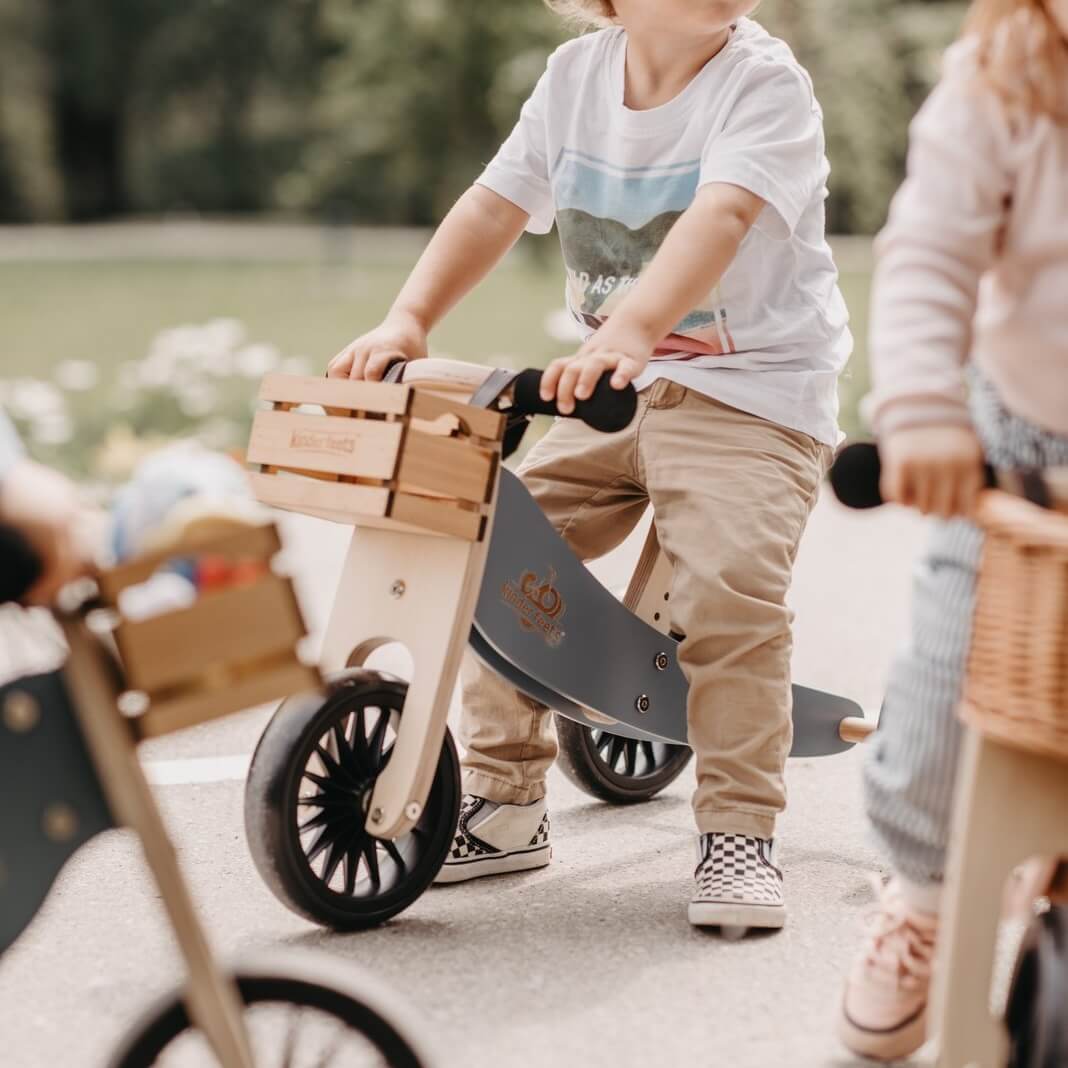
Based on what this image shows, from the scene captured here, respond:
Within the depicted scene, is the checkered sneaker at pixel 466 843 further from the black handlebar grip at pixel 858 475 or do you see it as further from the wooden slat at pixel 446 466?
the black handlebar grip at pixel 858 475

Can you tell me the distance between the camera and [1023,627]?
1560 mm

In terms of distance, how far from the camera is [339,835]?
8.32ft

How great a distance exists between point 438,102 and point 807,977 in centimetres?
1647

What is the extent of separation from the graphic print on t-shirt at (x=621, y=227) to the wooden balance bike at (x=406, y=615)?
1.22 ft

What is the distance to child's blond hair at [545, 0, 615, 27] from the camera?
2.89m

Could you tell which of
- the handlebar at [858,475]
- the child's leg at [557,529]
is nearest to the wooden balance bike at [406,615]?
the child's leg at [557,529]

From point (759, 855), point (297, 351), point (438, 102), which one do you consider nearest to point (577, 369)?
point (759, 855)

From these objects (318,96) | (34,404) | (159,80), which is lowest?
(34,404)

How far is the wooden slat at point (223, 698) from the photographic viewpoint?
1.63 meters

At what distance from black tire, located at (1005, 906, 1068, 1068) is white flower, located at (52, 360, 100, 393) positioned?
25.3 ft

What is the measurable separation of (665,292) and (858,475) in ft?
2.44

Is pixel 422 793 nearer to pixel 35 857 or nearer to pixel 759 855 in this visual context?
pixel 759 855

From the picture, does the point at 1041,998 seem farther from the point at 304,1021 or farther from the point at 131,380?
the point at 131,380

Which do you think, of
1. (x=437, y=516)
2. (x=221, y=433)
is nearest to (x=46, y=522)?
(x=437, y=516)
